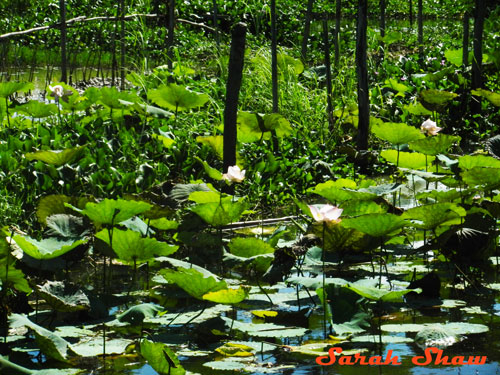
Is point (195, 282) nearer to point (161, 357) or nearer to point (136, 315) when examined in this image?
point (136, 315)

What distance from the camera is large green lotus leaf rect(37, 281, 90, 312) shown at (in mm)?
2764

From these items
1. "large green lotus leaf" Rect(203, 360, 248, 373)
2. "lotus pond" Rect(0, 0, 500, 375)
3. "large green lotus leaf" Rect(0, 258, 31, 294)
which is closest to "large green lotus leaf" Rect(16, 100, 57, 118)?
"lotus pond" Rect(0, 0, 500, 375)

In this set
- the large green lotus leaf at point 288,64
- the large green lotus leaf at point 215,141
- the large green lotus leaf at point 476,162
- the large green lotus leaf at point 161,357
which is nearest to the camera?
the large green lotus leaf at point 161,357

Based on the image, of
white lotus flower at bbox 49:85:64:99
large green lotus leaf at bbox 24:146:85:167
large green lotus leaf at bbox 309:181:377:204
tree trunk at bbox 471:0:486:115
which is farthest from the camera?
tree trunk at bbox 471:0:486:115

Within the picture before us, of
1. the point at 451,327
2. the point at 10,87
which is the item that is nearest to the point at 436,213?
the point at 451,327

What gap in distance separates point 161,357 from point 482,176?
193 cm

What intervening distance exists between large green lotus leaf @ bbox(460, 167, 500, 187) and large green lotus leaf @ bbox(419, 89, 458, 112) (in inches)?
105

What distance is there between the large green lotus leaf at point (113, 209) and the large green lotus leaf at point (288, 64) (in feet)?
15.8

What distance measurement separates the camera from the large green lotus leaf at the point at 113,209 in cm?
309

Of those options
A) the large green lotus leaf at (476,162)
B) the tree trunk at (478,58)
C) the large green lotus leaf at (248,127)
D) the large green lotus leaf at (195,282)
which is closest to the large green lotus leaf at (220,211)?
the large green lotus leaf at (195,282)

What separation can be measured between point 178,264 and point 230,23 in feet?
33.9

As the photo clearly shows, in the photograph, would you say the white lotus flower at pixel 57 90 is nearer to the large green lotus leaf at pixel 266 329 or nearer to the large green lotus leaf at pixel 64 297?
the large green lotus leaf at pixel 64 297

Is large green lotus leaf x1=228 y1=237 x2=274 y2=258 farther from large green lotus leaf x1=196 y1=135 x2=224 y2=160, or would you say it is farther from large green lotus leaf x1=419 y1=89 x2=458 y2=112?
large green lotus leaf x1=419 y1=89 x2=458 y2=112
